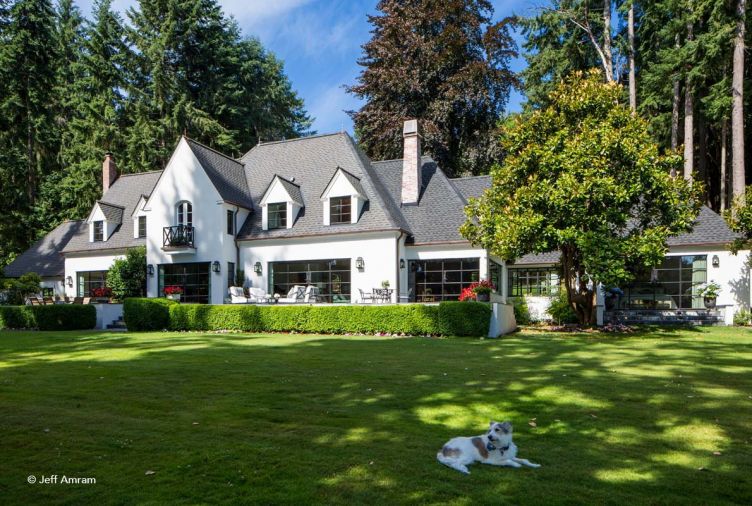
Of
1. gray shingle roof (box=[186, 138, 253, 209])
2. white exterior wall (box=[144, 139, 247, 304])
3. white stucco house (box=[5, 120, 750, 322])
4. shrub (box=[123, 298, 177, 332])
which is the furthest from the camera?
gray shingle roof (box=[186, 138, 253, 209])

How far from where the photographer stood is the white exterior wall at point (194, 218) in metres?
25.1

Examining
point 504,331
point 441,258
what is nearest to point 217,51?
point 441,258

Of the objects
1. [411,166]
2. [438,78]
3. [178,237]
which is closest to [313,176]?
[411,166]

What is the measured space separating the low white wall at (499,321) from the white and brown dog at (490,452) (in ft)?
41.7

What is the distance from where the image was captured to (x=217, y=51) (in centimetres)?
4297

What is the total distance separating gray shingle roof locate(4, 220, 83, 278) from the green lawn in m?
26.3

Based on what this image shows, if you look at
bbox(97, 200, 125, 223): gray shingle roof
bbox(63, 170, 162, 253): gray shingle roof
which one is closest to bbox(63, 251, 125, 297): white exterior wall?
bbox(63, 170, 162, 253): gray shingle roof

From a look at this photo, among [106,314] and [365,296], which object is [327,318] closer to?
[365,296]

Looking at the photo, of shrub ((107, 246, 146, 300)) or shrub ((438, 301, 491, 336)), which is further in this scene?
shrub ((107, 246, 146, 300))

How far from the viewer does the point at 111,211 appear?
30.8 meters

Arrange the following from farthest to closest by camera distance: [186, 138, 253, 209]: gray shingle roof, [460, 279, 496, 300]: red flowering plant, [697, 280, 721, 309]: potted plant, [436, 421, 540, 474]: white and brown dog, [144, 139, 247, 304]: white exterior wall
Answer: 1. [186, 138, 253, 209]: gray shingle roof
2. [144, 139, 247, 304]: white exterior wall
3. [697, 280, 721, 309]: potted plant
4. [460, 279, 496, 300]: red flowering plant
5. [436, 421, 540, 474]: white and brown dog

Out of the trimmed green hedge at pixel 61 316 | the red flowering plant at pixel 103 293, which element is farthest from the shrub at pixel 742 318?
the red flowering plant at pixel 103 293

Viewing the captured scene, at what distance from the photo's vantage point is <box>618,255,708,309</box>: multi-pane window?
2375cm

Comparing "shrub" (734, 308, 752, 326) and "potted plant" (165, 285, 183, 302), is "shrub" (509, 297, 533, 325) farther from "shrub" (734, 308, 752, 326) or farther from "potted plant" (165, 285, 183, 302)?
"potted plant" (165, 285, 183, 302)
